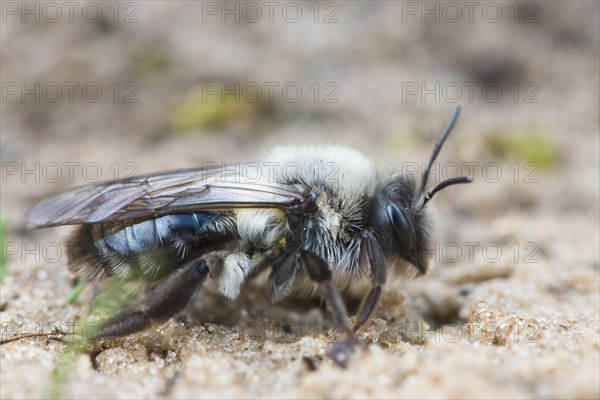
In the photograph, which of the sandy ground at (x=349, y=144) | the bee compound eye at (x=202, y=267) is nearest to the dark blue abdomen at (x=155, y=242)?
the bee compound eye at (x=202, y=267)

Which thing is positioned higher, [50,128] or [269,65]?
[269,65]

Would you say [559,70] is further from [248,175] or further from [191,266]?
[191,266]

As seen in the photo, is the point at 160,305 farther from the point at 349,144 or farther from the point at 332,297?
the point at 349,144

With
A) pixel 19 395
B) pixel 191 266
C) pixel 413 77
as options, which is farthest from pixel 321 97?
pixel 19 395

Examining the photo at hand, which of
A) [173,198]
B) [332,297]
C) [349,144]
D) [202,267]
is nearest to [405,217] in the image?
[332,297]

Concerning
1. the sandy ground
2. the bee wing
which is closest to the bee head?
the sandy ground

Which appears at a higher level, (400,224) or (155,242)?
(400,224)
